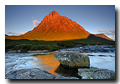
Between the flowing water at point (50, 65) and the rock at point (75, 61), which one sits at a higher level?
the rock at point (75, 61)

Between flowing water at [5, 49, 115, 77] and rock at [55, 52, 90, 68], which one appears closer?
flowing water at [5, 49, 115, 77]

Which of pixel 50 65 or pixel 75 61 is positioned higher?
pixel 75 61

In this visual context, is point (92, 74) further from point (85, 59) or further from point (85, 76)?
point (85, 59)

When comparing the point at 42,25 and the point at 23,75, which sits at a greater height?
the point at 42,25

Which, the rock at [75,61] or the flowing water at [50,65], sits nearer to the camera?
the flowing water at [50,65]

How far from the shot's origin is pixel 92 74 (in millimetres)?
4918

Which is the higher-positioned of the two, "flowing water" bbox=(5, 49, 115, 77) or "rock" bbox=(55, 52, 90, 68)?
"rock" bbox=(55, 52, 90, 68)

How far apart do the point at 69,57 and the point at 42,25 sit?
149188 mm

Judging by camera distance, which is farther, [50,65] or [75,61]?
[50,65]
